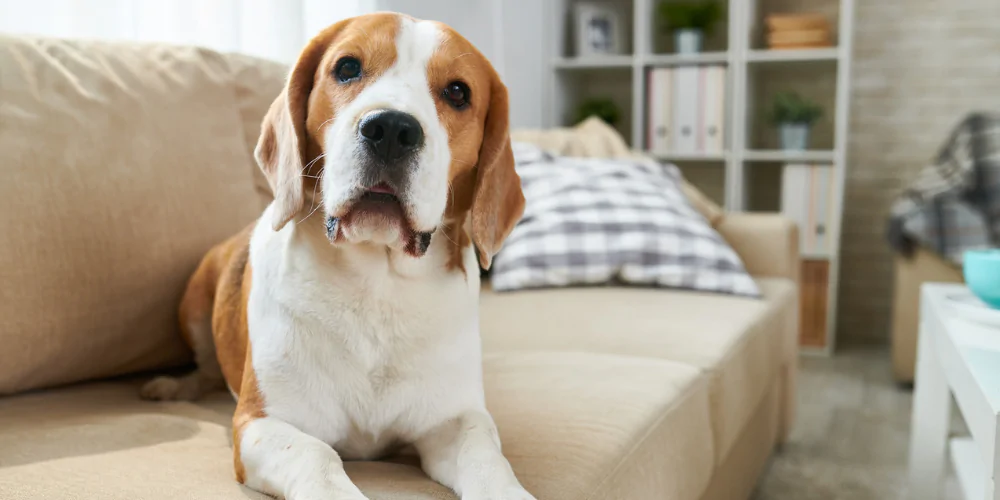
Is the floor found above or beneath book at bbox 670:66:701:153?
beneath

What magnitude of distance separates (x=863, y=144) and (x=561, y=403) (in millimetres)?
3094

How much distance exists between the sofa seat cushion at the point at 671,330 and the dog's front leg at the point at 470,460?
58cm

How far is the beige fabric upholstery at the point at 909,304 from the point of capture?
2.95 metres

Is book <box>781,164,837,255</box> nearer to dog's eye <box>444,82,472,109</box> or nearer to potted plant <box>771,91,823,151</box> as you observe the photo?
potted plant <box>771,91,823,151</box>

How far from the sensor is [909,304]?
2.99 m

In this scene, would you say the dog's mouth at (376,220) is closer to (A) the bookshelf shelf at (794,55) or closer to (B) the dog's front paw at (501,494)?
(B) the dog's front paw at (501,494)

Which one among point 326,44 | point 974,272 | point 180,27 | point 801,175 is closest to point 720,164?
point 801,175

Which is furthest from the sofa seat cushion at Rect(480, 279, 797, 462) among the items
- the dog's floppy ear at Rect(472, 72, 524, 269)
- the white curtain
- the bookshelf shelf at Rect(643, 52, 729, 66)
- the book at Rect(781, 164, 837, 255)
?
the bookshelf shelf at Rect(643, 52, 729, 66)

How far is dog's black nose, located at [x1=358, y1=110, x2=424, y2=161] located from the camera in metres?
0.85

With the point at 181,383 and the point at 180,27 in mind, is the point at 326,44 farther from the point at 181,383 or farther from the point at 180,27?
the point at 180,27

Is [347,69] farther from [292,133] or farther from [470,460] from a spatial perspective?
[470,460]

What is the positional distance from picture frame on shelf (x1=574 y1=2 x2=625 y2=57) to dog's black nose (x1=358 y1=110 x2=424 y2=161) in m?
3.10

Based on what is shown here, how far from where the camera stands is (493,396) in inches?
48.4

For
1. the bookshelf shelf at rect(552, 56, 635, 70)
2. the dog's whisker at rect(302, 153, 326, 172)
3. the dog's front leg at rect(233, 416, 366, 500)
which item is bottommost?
the dog's front leg at rect(233, 416, 366, 500)
